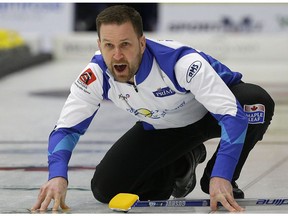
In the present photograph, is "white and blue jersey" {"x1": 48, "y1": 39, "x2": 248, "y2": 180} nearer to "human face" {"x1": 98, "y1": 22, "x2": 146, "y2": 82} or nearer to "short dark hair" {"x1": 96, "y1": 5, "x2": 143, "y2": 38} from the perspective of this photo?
"human face" {"x1": 98, "y1": 22, "x2": 146, "y2": 82}

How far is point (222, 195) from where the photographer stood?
3.65 metres

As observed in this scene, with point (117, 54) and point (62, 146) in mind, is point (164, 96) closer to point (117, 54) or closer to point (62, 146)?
point (117, 54)

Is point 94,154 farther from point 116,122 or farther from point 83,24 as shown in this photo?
point 83,24

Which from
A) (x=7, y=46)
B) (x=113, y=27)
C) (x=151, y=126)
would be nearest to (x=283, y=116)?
(x=151, y=126)

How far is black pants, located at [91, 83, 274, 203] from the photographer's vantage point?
432 centimetres

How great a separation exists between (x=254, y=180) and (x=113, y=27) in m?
1.62

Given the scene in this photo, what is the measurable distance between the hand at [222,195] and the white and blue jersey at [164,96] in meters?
0.04

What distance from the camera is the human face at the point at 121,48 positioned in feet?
12.3

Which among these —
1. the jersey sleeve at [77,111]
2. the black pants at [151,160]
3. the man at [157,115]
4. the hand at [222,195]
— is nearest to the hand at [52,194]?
the man at [157,115]

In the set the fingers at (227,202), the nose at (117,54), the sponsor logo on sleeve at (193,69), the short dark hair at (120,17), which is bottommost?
the fingers at (227,202)

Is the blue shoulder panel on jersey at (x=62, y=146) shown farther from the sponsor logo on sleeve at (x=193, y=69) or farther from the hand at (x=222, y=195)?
the hand at (x=222, y=195)

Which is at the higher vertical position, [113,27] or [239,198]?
[113,27]

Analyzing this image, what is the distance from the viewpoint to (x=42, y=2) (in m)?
13.9

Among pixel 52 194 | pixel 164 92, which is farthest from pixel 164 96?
pixel 52 194
